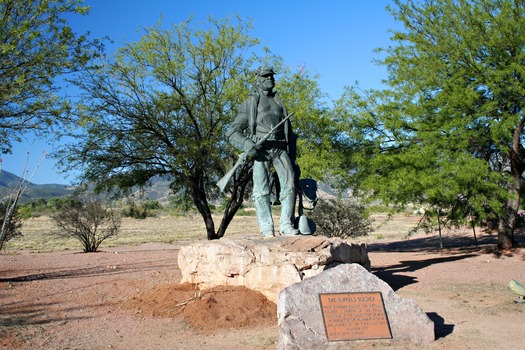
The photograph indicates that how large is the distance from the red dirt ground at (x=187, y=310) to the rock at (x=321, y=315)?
0.22m

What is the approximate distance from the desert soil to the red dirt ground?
0.04 ft

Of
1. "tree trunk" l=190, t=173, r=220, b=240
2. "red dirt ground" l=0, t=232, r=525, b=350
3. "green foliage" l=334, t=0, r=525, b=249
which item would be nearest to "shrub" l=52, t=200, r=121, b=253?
"tree trunk" l=190, t=173, r=220, b=240

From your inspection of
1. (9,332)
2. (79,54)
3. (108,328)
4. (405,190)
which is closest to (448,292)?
(405,190)

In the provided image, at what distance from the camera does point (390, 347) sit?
4965mm

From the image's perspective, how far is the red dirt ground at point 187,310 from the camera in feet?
18.5

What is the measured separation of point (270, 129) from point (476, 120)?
705cm

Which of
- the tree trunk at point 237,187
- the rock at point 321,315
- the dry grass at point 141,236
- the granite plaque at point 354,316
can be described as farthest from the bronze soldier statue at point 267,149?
the dry grass at point 141,236

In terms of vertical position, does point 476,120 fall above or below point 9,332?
above

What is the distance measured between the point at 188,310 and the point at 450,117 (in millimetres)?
8710

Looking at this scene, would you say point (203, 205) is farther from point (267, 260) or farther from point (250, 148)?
point (267, 260)

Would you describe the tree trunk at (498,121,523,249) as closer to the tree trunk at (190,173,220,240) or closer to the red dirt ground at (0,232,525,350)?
the red dirt ground at (0,232,525,350)

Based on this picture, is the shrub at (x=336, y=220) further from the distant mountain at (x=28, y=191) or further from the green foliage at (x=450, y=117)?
the distant mountain at (x=28, y=191)

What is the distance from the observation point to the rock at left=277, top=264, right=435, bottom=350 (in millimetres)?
4910

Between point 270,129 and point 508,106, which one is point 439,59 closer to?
point 508,106
